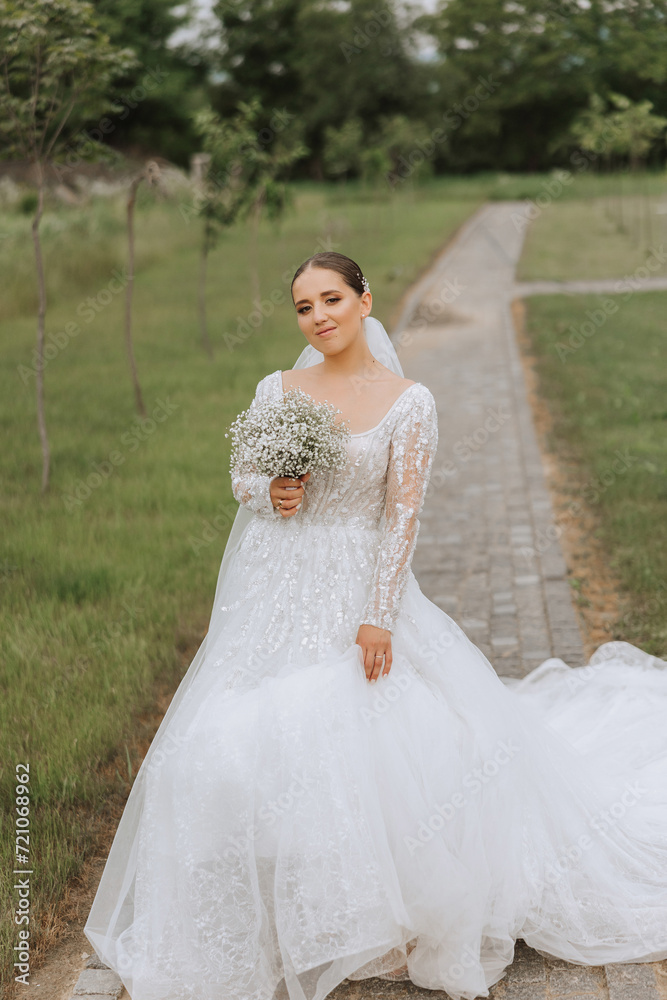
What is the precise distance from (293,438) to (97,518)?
4.30 metres

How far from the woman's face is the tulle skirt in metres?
0.66

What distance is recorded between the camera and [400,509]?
2984 millimetres

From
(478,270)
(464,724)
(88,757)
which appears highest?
(478,270)

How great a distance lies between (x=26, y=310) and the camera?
15797 millimetres

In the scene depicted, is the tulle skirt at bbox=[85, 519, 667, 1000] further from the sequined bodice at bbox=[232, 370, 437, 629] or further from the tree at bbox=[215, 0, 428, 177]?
the tree at bbox=[215, 0, 428, 177]

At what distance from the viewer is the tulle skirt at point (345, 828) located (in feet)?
8.79

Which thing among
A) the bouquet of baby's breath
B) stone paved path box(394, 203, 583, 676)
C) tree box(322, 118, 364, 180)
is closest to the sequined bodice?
the bouquet of baby's breath

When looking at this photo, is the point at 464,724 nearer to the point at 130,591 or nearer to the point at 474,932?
the point at 474,932

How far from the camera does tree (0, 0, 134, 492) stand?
265 inches

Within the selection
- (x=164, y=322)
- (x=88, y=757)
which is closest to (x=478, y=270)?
(x=164, y=322)

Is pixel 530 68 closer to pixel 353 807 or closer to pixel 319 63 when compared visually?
pixel 319 63

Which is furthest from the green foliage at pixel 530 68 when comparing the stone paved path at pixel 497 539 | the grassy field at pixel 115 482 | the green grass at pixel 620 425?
the stone paved path at pixel 497 539

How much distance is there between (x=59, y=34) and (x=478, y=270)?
53.6 feet

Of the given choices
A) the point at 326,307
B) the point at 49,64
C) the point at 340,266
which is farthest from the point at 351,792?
the point at 49,64
